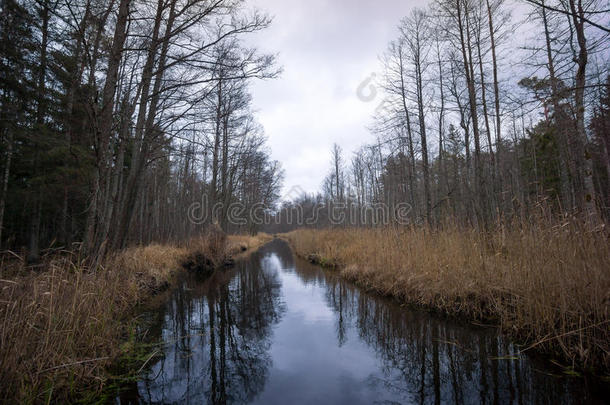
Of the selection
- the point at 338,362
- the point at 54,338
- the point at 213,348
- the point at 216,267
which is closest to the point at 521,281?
the point at 338,362

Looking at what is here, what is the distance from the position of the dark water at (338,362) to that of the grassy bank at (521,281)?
15.5 inches

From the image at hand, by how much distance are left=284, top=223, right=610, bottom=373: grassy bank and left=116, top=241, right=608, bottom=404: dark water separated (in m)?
0.39

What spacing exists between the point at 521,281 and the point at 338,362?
2792 millimetres

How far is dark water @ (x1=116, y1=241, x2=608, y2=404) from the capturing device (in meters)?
2.32

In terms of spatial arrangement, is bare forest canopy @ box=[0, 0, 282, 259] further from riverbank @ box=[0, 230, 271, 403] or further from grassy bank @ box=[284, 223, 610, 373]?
grassy bank @ box=[284, 223, 610, 373]

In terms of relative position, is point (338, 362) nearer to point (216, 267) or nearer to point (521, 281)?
point (521, 281)

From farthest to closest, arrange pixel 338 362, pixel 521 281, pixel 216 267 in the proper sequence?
pixel 216 267
pixel 521 281
pixel 338 362

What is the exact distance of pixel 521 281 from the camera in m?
3.39

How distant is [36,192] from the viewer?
10.1 meters

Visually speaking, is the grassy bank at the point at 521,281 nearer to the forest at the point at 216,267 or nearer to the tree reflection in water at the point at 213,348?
the forest at the point at 216,267

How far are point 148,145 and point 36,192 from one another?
738 cm

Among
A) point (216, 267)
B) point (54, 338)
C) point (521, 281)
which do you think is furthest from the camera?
point (216, 267)

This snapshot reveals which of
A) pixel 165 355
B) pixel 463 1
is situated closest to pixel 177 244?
pixel 165 355

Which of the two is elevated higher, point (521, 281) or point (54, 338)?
point (521, 281)
